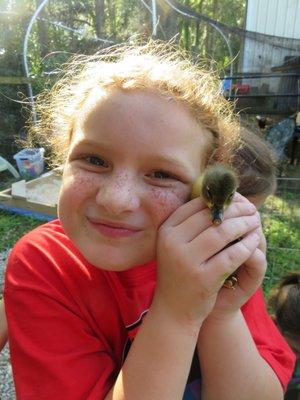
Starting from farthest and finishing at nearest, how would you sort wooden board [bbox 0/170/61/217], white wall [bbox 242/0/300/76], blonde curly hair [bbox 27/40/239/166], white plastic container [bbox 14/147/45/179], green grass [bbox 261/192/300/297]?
white wall [bbox 242/0/300/76] < white plastic container [bbox 14/147/45/179] < wooden board [bbox 0/170/61/217] < green grass [bbox 261/192/300/297] < blonde curly hair [bbox 27/40/239/166]

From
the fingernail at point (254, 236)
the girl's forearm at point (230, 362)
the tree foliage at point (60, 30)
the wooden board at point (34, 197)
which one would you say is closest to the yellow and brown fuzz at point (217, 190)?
the fingernail at point (254, 236)

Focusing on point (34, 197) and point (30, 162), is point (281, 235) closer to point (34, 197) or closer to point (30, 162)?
point (34, 197)

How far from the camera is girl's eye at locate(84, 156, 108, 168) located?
1180mm

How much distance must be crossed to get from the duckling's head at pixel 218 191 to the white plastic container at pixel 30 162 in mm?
6970

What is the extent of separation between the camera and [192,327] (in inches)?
43.9

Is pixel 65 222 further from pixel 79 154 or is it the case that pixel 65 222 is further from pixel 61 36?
pixel 61 36

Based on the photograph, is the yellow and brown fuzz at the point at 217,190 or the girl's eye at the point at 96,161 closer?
the yellow and brown fuzz at the point at 217,190

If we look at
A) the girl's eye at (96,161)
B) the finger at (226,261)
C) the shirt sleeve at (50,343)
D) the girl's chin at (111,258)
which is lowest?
the shirt sleeve at (50,343)

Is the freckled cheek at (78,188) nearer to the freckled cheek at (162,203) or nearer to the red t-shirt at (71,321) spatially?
the freckled cheek at (162,203)

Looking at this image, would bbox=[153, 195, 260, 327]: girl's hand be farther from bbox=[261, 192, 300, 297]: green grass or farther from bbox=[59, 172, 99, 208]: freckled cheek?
bbox=[261, 192, 300, 297]: green grass

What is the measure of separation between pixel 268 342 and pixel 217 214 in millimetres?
595

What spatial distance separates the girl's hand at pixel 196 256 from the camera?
1.05 meters

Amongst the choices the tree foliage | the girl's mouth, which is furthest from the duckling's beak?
the tree foliage

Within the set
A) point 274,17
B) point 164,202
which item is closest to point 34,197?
point 164,202
